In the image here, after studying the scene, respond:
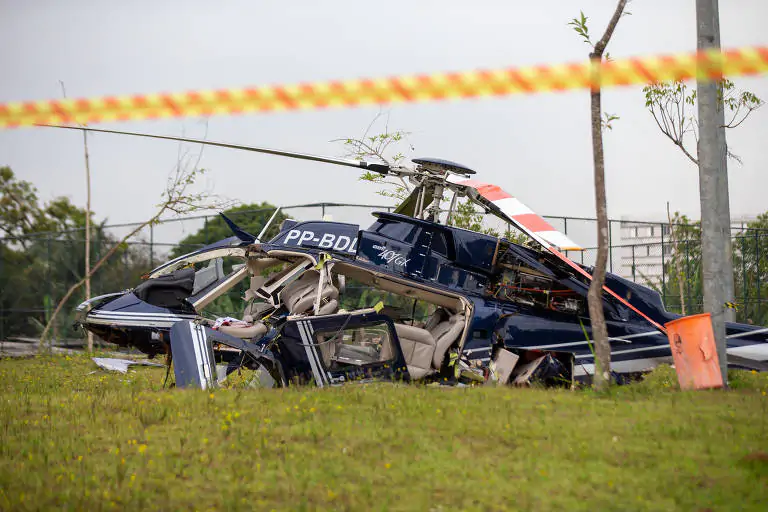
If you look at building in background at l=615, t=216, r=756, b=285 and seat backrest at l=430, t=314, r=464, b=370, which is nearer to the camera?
seat backrest at l=430, t=314, r=464, b=370

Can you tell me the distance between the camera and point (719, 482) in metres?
5.58

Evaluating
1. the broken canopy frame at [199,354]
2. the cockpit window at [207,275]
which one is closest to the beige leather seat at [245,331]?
the cockpit window at [207,275]

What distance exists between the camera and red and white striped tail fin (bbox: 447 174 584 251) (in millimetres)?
9133

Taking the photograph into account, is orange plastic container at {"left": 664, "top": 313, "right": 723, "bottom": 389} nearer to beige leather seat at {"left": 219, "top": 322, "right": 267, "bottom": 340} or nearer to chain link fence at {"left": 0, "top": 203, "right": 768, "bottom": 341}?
beige leather seat at {"left": 219, "top": 322, "right": 267, "bottom": 340}

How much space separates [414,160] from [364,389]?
11.6ft

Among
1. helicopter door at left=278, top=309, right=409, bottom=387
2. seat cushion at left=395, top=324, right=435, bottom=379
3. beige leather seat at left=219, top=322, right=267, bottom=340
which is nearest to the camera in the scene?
helicopter door at left=278, top=309, right=409, bottom=387

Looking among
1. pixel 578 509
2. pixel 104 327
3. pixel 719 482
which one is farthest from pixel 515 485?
pixel 104 327

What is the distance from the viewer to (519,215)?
9.80 m

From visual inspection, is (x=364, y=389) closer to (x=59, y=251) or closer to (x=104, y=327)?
(x=104, y=327)

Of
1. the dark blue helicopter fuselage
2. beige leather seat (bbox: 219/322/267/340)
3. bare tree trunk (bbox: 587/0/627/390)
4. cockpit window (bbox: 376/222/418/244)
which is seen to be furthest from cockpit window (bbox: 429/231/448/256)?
beige leather seat (bbox: 219/322/267/340)

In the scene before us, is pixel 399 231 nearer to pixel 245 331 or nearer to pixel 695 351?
pixel 245 331

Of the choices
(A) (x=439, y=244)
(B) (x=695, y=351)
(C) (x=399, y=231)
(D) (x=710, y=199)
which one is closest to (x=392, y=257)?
(C) (x=399, y=231)

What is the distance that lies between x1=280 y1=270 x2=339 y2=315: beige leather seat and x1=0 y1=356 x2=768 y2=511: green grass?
1.65 m

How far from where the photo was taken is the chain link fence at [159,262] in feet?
78.8
